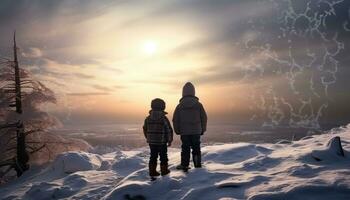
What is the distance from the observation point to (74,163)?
12766 millimetres

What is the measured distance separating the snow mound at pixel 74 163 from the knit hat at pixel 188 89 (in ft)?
18.5

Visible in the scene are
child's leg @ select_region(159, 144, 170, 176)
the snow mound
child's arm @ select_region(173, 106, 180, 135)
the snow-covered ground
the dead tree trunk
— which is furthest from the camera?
the dead tree trunk

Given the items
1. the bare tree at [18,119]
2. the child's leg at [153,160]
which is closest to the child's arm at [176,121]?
the child's leg at [153,160]

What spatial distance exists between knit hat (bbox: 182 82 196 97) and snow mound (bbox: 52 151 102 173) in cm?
563

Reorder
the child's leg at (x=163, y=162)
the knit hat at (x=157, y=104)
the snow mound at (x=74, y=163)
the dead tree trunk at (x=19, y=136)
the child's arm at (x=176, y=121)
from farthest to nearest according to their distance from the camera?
the dead tree trunk at (x=19, y=136) < the snow mound at (x=74, y=163) < the child's arm at (x=176, y=121) < the knit hat at (x=157, y=104) < the child's leg at (x=163, y=162)

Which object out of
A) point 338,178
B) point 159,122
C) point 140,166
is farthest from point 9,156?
point 338,178

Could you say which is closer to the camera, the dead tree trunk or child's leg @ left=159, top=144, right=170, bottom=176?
child's leg @ left=159, top=144, right=170, bottom=176

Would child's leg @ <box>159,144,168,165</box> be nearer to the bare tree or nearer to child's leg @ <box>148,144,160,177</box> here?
child's leg @ <box>148,144,160,177</box>

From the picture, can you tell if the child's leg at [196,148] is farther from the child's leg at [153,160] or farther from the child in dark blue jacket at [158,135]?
the child's leg at [153,160]


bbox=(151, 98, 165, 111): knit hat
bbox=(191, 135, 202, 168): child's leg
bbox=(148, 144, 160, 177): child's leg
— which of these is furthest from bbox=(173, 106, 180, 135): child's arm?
bbox=(148, 144, 160, 177): child's leg

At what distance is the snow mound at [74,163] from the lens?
1262 centimetres

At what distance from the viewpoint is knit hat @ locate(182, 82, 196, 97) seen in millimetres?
9344

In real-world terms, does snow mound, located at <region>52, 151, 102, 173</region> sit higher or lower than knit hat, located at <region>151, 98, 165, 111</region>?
lower

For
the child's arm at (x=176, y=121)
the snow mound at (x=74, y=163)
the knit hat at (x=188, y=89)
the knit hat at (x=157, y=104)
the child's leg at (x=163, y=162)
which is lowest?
the snow mound at (x=74, y=163)
